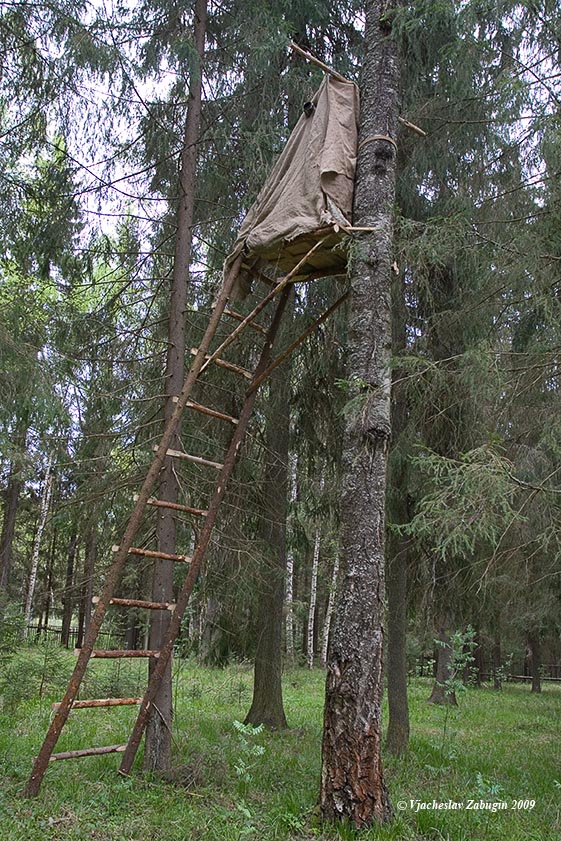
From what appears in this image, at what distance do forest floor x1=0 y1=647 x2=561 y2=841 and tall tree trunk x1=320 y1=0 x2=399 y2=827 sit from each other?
0.39 meters

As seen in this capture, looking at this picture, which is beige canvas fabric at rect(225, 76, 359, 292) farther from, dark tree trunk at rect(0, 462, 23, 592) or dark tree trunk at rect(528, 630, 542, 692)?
dark tree trunk at rect(528, 630, 542, 692)

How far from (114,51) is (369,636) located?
19.9 feet

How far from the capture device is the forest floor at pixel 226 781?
4.24 metres

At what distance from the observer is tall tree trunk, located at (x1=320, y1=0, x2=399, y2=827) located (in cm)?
416

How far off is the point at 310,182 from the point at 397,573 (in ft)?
18.1

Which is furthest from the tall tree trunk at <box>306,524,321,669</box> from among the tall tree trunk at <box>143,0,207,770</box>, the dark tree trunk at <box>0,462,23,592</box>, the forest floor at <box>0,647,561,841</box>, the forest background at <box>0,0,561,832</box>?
the tall tree trunk at <box>143,0,207,770</box>

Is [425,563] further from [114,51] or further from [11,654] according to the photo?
[114,51]

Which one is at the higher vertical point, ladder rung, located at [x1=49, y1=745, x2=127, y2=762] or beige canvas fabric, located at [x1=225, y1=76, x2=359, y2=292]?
beige canvas fabric, located at [x1=225, y1=76, x2=359, y2=292]

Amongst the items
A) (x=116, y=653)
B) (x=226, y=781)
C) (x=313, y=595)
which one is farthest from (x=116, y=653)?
(x=313, y=595)

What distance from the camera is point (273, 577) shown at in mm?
8391

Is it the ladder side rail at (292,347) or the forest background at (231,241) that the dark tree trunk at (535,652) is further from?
the ladder side rail at (292,347)

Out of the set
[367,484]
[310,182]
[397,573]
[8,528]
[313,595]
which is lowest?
[313,595]

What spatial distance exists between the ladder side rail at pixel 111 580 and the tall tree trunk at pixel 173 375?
831 mm

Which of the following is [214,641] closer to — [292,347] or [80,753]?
[80,753]
